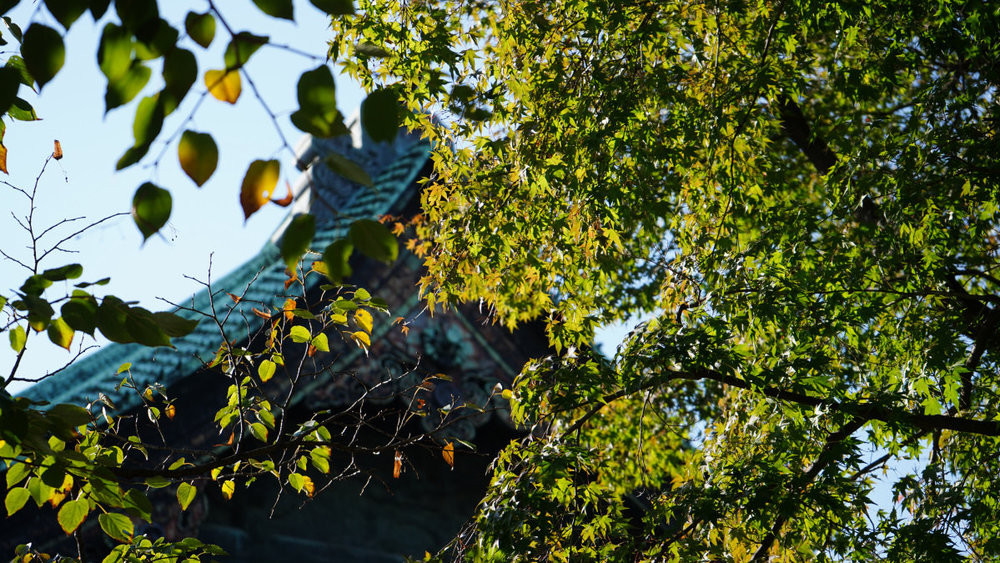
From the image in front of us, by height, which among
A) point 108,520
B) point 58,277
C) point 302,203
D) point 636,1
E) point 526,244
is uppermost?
point 636,1

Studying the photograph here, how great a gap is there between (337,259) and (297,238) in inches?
4.5

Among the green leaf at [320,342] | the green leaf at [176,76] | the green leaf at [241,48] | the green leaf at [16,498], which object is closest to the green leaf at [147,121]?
the green leaf at [176,76]

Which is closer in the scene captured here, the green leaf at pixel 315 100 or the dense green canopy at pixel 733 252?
the green leaf at pixel 315 100

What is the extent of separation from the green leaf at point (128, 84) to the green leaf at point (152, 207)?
13 centimetres

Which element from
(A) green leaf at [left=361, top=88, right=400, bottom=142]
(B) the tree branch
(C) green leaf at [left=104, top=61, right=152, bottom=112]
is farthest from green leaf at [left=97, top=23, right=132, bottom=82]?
(B) the tree branch

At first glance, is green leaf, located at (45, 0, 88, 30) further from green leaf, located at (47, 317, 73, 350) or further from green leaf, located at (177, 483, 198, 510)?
green leaf, located at (177, 483, 198, 510)

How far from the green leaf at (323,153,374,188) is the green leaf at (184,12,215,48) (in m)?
0.25

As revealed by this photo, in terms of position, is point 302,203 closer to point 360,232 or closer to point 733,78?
point 733,78

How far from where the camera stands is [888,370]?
12.5 ft

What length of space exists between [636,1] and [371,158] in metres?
3.07

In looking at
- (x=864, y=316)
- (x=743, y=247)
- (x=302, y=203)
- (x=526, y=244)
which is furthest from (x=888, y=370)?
(x=302, y=203)

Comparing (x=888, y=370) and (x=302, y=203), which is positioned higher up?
(x=302, y=203)

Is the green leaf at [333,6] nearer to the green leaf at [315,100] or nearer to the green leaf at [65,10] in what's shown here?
the green leaf at [315,100]

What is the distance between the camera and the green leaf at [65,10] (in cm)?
133
